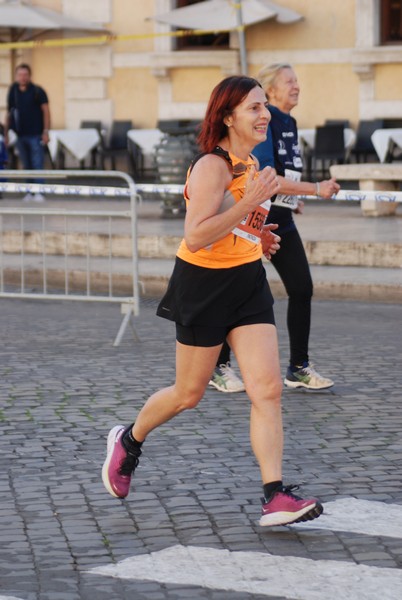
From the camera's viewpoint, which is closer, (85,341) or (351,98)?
(85,341)

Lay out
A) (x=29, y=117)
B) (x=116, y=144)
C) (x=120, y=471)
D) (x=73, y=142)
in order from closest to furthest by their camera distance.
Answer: (x=120, y=471) → (x=29, y=117) → (x=73, y=142) → (x=116, y=144)

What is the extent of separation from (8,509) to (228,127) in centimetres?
170

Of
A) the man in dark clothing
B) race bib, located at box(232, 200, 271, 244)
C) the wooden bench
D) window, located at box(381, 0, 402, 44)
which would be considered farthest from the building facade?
race bib, located at box(232, 200, 271, 244)

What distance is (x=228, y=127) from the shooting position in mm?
5867

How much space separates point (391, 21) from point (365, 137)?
6.69 ft

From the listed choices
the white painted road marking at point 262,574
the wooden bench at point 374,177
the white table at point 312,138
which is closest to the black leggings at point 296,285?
the white painted road marking at point 262,574

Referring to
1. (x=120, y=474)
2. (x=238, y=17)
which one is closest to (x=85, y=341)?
(x=120, y=474)

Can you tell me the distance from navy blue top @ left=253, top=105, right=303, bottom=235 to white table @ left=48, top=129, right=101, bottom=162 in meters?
16.1

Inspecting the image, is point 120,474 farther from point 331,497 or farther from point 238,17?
point 238,17

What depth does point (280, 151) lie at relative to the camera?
8.22 meters

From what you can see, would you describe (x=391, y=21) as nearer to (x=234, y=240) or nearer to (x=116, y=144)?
(x=116, y=144)

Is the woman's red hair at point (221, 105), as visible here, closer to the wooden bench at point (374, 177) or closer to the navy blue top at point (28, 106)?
the wooden bench at point (374, 177)

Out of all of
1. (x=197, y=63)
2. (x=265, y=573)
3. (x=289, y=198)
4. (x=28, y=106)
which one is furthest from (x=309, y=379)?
(x=197, y=63)

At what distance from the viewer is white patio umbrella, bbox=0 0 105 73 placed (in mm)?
24750
